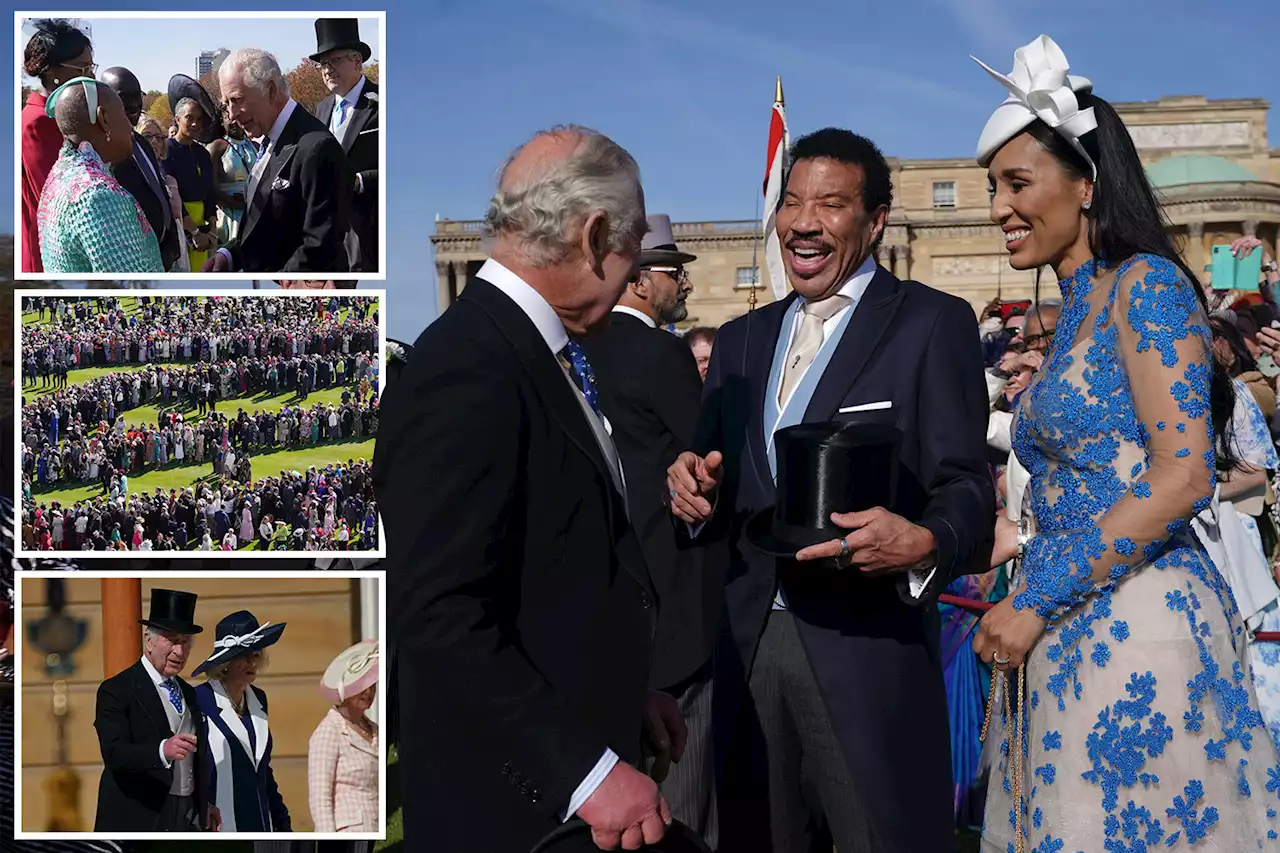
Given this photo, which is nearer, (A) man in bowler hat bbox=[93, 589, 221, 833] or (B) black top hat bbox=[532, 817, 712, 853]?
(B) black top hat bbox=[532, 817, 712, 853]

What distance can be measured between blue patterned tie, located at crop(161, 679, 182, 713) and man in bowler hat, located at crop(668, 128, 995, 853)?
8.78 feet

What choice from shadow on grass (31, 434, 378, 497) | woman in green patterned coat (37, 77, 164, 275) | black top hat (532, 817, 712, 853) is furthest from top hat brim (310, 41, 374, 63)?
black top hat (532, 817, 712, 853)

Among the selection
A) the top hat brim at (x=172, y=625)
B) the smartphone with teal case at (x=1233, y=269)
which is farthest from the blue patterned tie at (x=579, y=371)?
the smartphone with teal case at (x=1233, y=269)

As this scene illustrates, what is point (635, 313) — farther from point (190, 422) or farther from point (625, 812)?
point (625, 812)

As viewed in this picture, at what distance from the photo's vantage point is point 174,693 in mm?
5406

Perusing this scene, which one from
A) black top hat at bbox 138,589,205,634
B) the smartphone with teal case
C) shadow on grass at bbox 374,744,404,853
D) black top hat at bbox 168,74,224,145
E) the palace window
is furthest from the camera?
the palace window

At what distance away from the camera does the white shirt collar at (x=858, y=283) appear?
3.67m

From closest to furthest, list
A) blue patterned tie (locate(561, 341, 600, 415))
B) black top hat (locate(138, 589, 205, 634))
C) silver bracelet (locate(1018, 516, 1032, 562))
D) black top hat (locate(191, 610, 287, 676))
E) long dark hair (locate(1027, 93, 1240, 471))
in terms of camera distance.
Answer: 1. blue patterned tie (locate(561, 341, 600, 415))
2. long dark hair (locate(1027, 93, 1240, 471))
3. silver bracelet (locate(1018, 516, 1032, 562))
4. black top hat (locate(138, 589, 205, 634))
5. black top hat (locate(191, 610, 287, 676))

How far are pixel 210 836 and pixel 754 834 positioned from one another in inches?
97.0

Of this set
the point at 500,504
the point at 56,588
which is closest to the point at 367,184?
the point at 56,588

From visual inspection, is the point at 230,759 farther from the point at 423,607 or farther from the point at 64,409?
the point at 423,607

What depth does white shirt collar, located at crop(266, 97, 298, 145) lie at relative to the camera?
15.6ft

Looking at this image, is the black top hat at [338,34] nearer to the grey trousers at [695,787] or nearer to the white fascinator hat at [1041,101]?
the white fascinator hat at [1041,101]

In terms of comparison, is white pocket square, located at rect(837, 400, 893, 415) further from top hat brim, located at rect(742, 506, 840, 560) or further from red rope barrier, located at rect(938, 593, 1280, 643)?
red rope barrier, located at rect(938, 593, 1280, 643)
